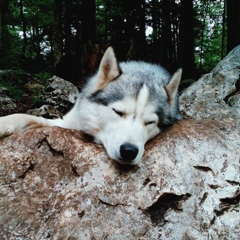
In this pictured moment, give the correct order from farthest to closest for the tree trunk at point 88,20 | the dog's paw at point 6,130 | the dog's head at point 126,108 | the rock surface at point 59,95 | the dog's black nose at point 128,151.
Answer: the tree trunk at point 88,20, the rock surface at point 59,95, the dog's paw at point 6,130, the dog's head at point 126,108, the dog's black nose at point 128,151

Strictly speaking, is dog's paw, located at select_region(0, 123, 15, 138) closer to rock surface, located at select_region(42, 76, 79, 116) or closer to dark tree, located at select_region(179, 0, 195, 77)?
rock surface, located at select_region(42, 76, 79, 116)

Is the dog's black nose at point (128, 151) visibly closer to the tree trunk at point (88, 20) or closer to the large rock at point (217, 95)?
the large rock at point (217, 95)

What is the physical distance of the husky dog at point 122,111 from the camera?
2.71 m

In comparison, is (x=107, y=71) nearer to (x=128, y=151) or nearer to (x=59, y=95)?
(x=128, y=151)

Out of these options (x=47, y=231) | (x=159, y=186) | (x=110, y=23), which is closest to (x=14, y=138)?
(x=47, y=231)

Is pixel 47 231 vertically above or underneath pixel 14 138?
underneath

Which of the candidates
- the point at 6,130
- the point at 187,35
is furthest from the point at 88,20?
the point at 6,130

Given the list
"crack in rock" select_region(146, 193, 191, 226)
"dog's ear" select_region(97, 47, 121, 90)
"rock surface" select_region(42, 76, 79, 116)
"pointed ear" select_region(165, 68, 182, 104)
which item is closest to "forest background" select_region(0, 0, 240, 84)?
"rock surface" select_region(42, 76, 79, 116)

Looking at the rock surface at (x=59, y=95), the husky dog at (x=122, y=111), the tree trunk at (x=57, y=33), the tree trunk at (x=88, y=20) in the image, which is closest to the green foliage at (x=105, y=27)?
the tree trunk at (x=88, y=20)

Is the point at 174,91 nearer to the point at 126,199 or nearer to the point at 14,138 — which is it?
the point at 126,199

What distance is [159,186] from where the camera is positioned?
8.46 feet

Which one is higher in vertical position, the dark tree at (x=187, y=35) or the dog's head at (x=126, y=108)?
the dog's head at (x=126, y=108)

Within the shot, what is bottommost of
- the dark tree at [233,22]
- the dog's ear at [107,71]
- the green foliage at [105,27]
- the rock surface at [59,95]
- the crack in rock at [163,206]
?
the green foliage at [105,27]

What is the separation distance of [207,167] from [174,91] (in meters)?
1.03
